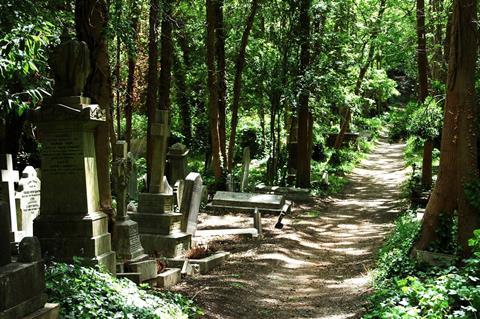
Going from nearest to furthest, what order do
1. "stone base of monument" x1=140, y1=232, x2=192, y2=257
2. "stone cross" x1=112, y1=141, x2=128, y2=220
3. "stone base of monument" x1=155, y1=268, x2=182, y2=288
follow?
"stone base of monument" x1=155, y1=268, x2=182, y2=288 < "stone cross" x1=112, y1=141, x2=128, y2=220 < "stone base of monument" x1=140, y1=232, x2=192, y2=257

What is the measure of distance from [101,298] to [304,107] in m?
16.3

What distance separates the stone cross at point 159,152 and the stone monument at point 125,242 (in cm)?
210

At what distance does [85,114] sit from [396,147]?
37.0m

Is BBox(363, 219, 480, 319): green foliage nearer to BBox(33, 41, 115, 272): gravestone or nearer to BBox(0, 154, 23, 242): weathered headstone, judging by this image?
BBox(33, 41, 115, 272): gravestone

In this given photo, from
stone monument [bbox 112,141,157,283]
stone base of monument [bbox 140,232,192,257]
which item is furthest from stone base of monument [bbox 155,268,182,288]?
stone base of monument [bbox 140,232,192,257]

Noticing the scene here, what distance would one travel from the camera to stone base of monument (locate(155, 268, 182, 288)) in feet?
28.9

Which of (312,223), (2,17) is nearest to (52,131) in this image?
(2,17)

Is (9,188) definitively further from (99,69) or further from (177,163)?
(177,163)

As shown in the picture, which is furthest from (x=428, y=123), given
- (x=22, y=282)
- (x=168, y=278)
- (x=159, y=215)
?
(x=22, y=282)

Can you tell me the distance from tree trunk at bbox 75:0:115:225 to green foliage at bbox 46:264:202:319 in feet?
6.30

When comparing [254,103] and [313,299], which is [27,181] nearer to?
[313,299]

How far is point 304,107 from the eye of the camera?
21344 mm

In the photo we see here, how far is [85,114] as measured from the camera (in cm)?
758

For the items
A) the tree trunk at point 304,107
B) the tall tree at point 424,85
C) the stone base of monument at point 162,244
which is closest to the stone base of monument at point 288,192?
the tree trunk at point 304,107
